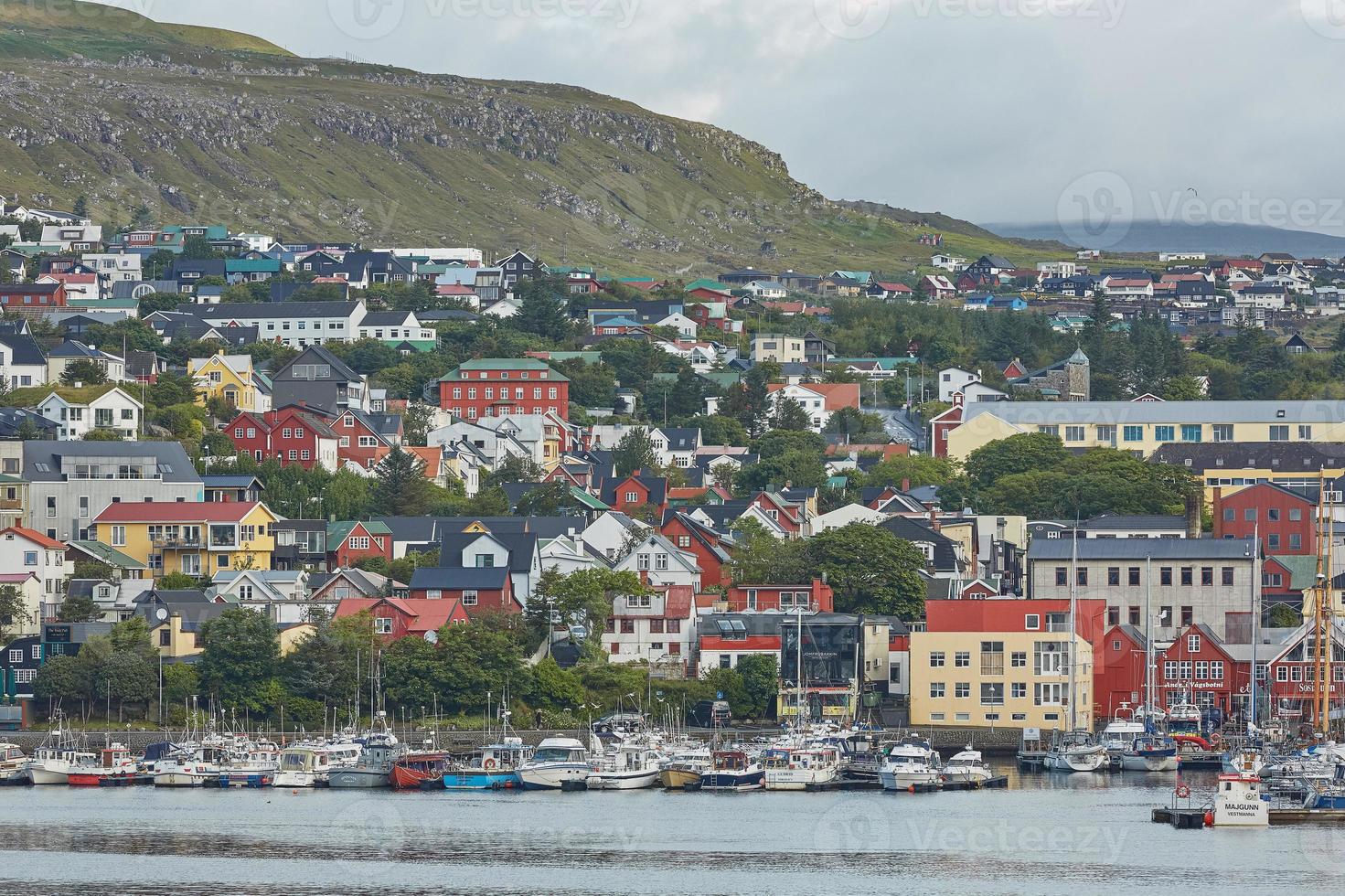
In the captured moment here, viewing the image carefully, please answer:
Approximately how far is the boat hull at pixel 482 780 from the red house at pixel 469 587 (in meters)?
10.9

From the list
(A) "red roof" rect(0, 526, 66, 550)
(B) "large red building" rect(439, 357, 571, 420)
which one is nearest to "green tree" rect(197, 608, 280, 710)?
(A) "red roof" rect(0, 526, 66, 550)

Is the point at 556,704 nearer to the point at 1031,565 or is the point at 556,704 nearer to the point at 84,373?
the point at 1031,565

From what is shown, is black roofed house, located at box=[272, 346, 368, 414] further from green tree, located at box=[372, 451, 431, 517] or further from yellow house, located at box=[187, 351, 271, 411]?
green tree, located at box=[372, 451, 431, 517]

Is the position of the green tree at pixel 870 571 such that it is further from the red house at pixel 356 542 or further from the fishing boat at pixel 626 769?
the red house at pixel 356 542

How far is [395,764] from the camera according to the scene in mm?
58094

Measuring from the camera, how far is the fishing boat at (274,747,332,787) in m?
58.5

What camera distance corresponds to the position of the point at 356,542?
76.6 meters

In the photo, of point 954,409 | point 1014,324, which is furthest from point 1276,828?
point 1014,324

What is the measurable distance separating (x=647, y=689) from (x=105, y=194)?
109 m

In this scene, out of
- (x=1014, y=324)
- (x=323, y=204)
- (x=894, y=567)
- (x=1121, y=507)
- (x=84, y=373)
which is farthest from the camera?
(x=323, y=204)

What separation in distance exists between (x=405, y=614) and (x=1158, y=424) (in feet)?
143

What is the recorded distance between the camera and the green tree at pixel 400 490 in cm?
8375

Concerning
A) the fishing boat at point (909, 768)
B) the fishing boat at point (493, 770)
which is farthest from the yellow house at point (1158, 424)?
the fishing boat at point (493, 770)

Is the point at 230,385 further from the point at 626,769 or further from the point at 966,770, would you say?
the point at 966,770
